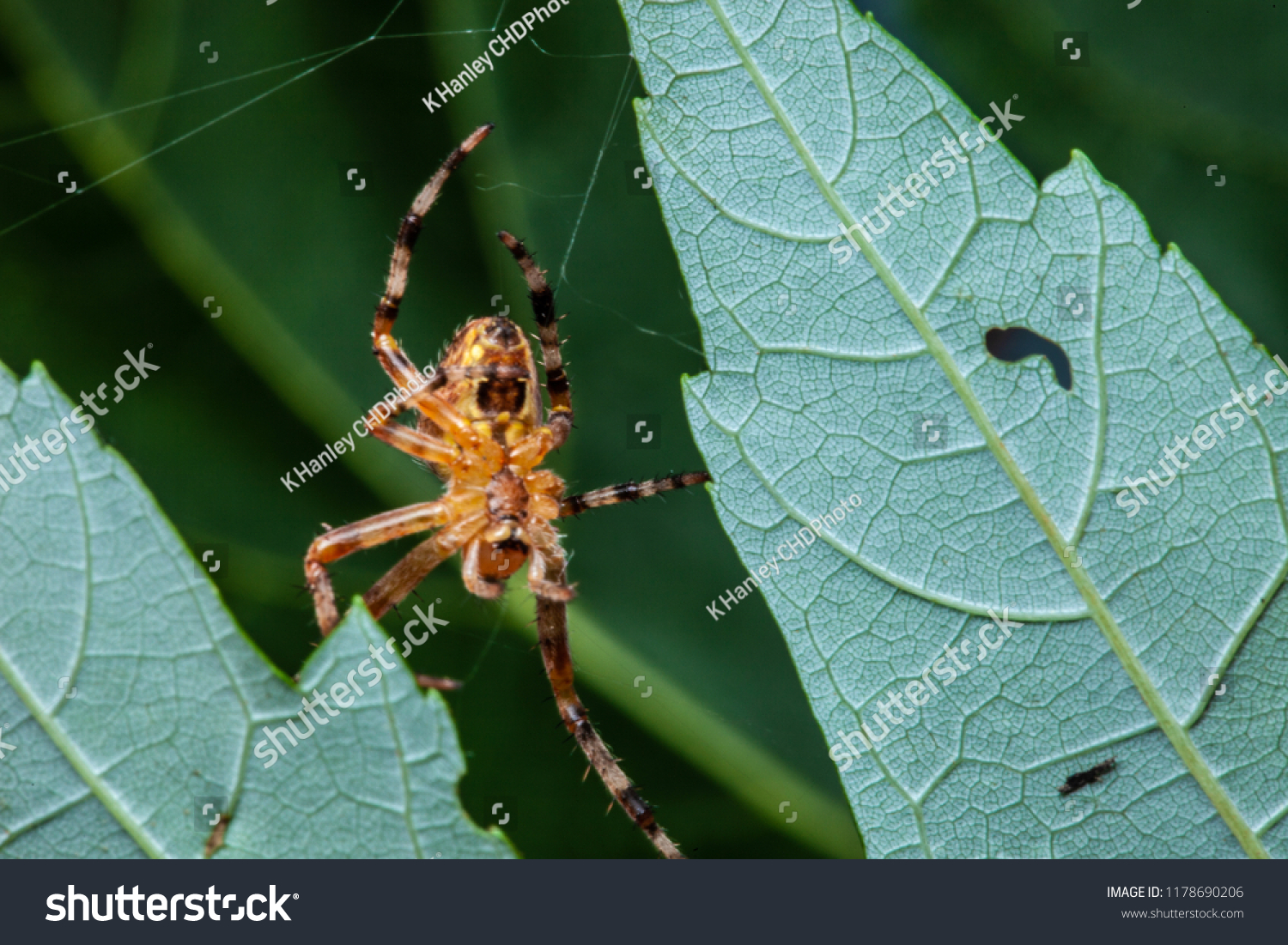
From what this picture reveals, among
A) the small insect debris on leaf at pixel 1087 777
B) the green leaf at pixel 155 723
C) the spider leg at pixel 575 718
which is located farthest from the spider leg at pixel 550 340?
the small insect debris on leaf at pixel 1087 777

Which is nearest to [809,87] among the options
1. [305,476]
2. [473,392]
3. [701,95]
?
[701,95]

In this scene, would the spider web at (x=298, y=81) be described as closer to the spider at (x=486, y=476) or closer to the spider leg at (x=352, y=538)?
the spider at (x=486, y=476)

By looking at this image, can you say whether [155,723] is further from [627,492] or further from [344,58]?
[344,58]

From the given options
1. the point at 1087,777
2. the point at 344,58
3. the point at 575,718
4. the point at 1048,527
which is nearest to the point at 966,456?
the point at 1048,527

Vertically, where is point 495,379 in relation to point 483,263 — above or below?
below

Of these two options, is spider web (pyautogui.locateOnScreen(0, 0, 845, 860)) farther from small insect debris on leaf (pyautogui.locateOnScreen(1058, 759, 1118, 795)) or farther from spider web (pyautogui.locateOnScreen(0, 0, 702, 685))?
small insect debris on leaf (pyautogui.locateOnScreen(1058, 759, 1118, 795))

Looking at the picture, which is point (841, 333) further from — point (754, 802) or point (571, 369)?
point (754, 802)
